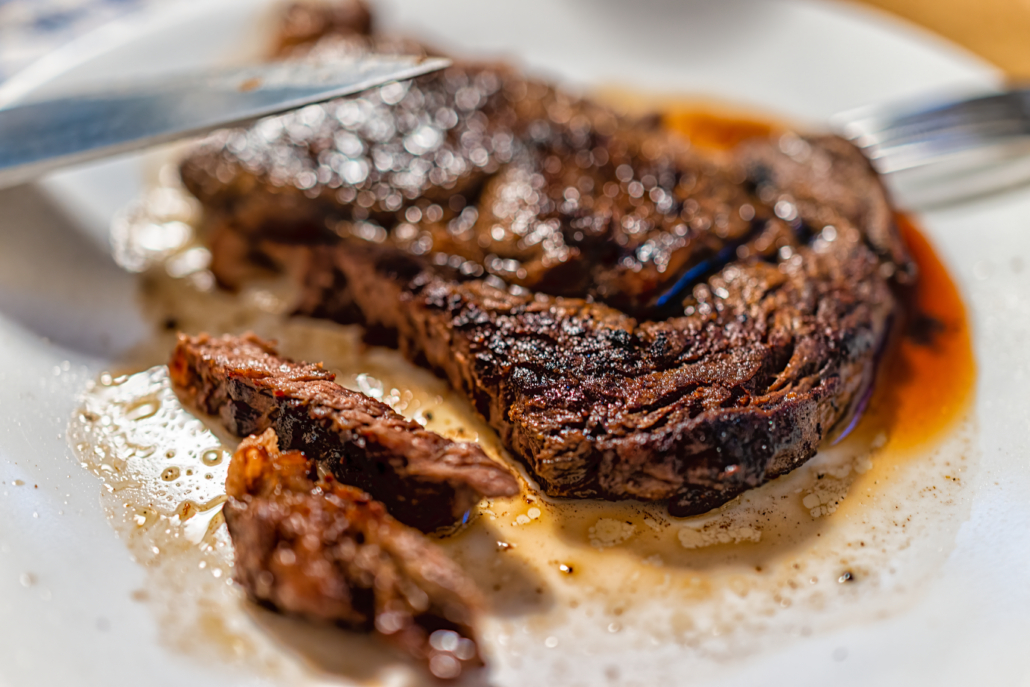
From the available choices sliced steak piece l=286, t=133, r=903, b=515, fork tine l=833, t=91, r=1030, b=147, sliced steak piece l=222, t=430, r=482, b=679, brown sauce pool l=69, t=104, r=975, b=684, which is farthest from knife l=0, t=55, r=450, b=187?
fork tine l=833, t=91, r=1030, b=147

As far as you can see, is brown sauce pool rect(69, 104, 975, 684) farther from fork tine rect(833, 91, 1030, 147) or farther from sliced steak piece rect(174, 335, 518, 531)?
fork tine rect(833, 91, 1030, 147)

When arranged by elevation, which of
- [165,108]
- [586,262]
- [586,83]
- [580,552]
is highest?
[165,108]

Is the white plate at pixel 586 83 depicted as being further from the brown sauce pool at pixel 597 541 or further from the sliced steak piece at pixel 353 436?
the sliced steak piece at pixel 353 436

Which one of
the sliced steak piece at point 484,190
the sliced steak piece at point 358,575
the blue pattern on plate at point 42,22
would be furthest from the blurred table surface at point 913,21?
the sliced steak piece at point 358,575

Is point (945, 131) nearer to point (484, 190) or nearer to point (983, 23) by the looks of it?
point (983, 23)

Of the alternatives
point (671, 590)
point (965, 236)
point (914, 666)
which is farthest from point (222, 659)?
point (965, 236)

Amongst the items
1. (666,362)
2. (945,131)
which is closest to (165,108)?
(666,362)
